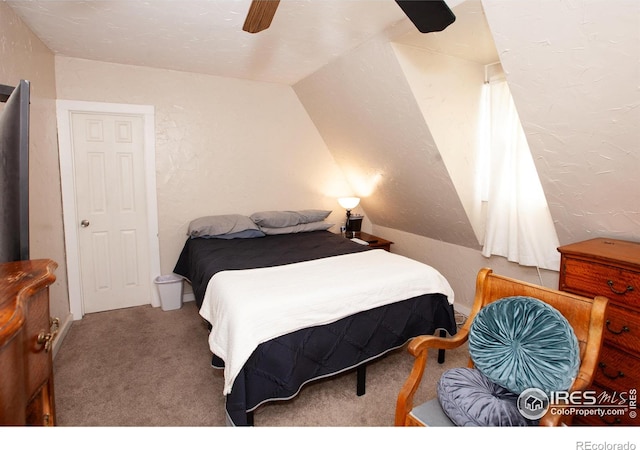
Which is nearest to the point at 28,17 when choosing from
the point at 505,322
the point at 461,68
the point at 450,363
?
the point at 461,68

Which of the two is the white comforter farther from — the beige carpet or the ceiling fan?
the ceiling fan

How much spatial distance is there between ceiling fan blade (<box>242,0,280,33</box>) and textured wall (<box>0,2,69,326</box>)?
4.93ft

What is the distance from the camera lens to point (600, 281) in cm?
166

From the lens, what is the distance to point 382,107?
2.82 meters

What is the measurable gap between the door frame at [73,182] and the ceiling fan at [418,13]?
7.09 ft

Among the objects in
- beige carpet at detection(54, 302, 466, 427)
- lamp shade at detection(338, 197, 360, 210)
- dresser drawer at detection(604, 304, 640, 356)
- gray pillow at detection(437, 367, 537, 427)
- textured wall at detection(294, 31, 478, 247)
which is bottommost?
beige carpet at detection(54, 302, 466, 427)

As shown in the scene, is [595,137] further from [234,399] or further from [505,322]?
[234,399]

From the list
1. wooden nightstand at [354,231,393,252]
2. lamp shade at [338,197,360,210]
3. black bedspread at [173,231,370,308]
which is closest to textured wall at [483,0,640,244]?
black bedspread at [173,231,370,308]

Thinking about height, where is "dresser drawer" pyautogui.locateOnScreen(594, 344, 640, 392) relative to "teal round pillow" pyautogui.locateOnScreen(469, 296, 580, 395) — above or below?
below

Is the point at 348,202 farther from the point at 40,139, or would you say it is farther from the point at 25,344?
the point at 25,344

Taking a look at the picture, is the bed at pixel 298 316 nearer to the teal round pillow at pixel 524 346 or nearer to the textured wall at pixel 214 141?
the teal round pillow at pixel 524 346

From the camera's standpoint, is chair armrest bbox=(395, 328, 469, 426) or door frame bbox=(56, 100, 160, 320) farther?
door frame bbox=(56, 100, 160, 320)

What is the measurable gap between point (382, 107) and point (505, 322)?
2024 mm

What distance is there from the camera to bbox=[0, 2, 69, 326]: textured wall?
2.05 metres
